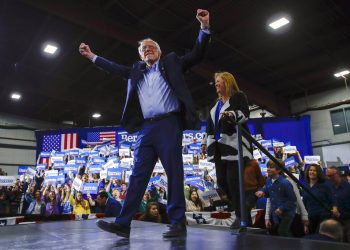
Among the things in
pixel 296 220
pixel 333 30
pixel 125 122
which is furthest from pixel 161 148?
pixel 333 30

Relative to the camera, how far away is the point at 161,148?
1.96 m

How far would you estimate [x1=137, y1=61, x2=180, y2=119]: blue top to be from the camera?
6.59 feet

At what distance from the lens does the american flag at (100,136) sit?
38.0 feet

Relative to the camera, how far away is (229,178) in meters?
2.34

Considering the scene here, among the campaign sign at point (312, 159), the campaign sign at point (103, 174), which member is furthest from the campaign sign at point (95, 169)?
the campaign sign at point (312, 159)

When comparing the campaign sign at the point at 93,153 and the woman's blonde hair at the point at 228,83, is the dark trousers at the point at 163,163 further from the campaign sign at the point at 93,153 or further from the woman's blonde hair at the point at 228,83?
the campaign sign at the point at 93,153

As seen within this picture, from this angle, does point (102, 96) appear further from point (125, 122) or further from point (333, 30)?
point (125, 122)

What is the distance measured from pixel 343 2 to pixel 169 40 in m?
4.67

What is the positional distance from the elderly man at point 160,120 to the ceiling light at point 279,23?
6985 mm

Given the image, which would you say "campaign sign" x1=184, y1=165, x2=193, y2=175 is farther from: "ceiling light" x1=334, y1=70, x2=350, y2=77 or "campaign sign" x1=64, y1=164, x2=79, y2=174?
"ceiling light" x1=334, y1=70, x2=350, y2=77

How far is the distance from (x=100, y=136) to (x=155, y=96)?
10.1m

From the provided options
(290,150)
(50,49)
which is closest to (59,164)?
(50,49)

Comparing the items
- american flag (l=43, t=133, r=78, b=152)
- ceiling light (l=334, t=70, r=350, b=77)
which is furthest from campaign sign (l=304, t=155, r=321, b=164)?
american flag (l=43, t=133, r=78, b=152)

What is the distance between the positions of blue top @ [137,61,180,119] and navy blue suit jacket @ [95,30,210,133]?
0.03 meters
